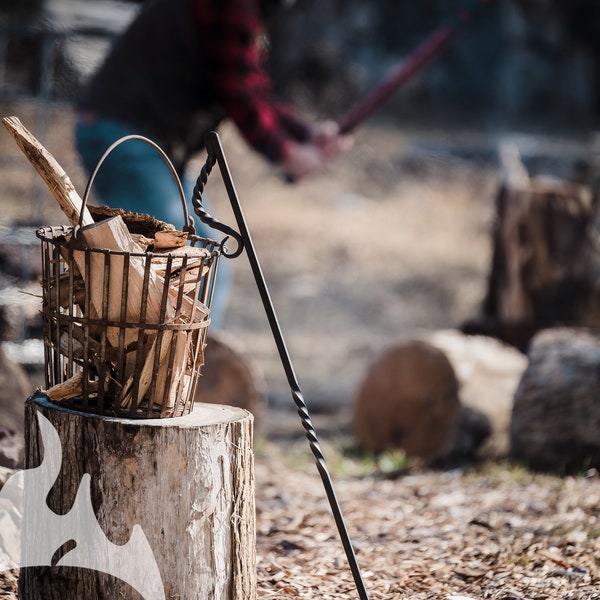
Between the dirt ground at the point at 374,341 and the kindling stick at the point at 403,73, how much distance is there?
155 cm

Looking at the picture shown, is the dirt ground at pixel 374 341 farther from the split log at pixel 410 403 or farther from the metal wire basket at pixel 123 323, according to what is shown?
the metal wire basket at pixel 123 323

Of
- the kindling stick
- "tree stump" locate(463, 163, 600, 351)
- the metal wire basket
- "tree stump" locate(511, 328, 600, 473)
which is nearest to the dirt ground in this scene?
"tree stump" locate(511, 328, 600, 473)

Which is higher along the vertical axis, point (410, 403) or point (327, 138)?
point (327, 138)

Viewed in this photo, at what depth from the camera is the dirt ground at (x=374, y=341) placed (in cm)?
283

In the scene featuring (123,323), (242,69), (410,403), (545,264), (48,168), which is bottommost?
(410,403)

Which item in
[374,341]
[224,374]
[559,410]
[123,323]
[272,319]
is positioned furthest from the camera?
[374,341]

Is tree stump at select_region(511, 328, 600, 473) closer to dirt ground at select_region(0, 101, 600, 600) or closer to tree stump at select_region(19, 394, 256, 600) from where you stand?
dirt ground at select_region(0, 101, 600, 600)

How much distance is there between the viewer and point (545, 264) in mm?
5961

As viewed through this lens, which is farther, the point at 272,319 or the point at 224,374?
the point at 224,374

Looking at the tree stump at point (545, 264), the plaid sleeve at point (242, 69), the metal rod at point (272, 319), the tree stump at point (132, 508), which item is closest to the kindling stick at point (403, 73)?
the plaid sleeve at point (242, 69)

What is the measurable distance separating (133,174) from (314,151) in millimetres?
1015

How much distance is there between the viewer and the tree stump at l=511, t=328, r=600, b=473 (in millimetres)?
4016

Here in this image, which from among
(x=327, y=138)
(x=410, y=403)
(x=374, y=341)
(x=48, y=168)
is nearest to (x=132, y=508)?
(x=48, y=168)

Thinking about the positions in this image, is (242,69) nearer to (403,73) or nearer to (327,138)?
(327,138)
